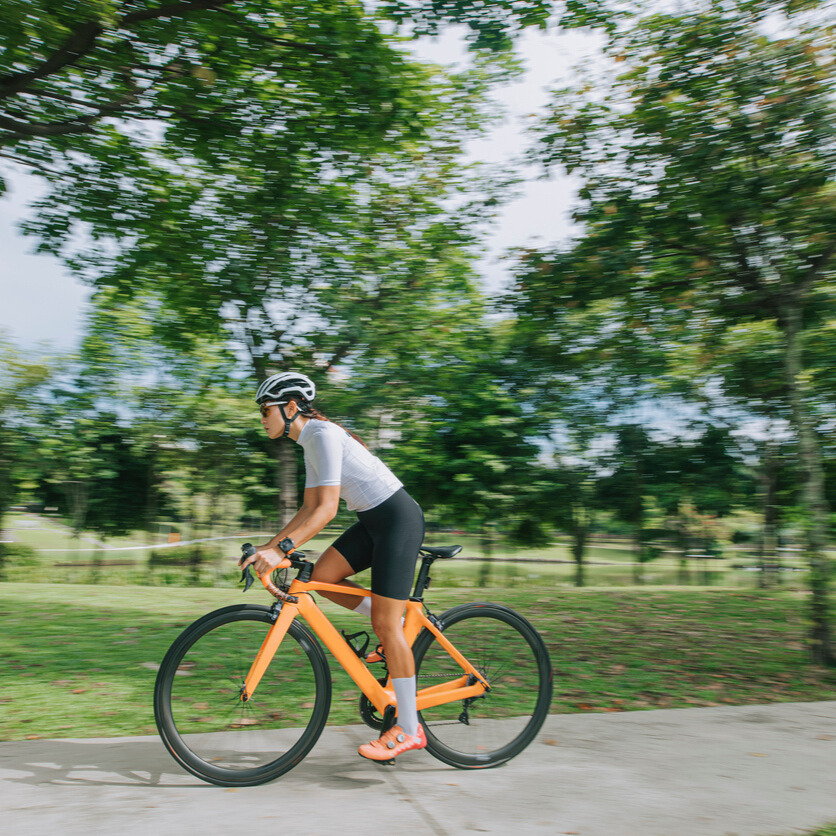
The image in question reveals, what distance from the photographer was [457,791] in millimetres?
3463

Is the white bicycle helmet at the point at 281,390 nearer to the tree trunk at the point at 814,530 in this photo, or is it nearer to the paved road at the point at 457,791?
the paved road at the point at 457,791

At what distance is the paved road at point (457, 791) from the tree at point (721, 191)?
320 centimetres

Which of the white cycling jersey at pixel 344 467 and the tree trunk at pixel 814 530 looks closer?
the white cycling jersey at pixel 344 467

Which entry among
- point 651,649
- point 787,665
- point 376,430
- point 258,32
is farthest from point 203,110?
point 787,665

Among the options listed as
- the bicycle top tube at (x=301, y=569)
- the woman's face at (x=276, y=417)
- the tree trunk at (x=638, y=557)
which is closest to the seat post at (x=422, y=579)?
the bicycle top tube at (x=301, y=569)

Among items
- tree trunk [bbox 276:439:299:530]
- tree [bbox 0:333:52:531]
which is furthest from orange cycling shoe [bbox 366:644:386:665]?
tree [bbox 0:333:52:531]

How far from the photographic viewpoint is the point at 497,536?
13.4 m

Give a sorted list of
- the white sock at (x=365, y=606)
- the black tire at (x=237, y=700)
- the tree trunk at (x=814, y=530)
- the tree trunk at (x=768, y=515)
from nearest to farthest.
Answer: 1. the black tire at (x=237, y=700)
2. the white sock at (x=365, y=606)
3. the tree trunk at (x=814, y=530)
4. the tree trunk at (x=768, y=515)

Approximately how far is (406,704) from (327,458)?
1.24 metres

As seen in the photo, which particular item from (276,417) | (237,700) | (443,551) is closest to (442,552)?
(443,551)

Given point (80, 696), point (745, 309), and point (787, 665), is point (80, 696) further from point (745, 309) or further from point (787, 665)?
point (745, 309)

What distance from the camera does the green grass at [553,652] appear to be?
16.2ft

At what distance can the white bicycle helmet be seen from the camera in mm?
3641

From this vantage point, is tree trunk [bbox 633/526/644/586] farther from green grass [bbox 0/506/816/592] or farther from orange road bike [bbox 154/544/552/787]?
orange road bike [bbox 154/544/552/787]
